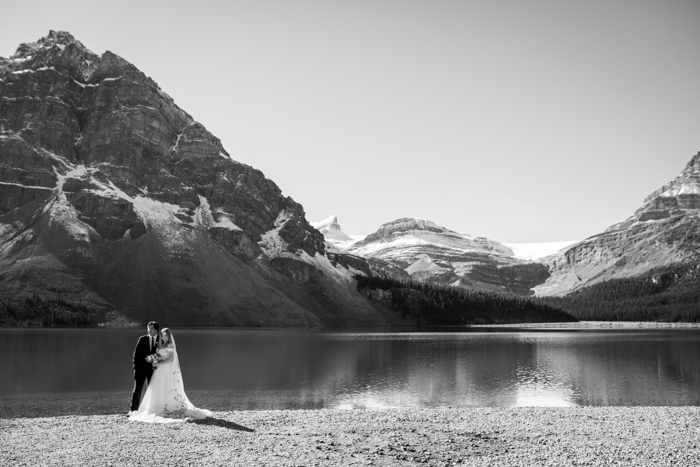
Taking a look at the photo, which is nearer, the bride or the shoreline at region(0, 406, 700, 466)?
the shoreline at region(0, 406, 700, 466)

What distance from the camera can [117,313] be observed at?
197 m

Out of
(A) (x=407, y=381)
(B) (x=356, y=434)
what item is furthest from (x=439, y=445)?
(A) (x=407, y=381)

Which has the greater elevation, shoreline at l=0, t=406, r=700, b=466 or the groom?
the groom

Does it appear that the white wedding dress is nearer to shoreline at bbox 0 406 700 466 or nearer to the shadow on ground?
the shadow on ground

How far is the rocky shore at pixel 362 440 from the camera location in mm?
22297

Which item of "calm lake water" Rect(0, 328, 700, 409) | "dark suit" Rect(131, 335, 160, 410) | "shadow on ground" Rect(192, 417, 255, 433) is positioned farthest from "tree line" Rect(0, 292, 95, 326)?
"shadow on ground" Rect(192, 417, 255, 433)

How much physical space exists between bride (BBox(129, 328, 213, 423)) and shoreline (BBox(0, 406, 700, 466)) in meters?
1.09

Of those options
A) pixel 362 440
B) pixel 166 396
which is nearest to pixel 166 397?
pixel 166 396

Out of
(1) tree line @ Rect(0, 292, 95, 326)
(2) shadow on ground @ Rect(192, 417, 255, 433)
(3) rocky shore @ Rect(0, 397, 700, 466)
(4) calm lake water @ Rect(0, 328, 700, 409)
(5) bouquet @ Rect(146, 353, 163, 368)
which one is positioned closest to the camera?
(3) rocky shore @ Rect(0, 397, 700, 466)

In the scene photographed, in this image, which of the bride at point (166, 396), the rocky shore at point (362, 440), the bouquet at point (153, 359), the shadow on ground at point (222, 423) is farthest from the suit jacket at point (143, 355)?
the shadow on ground at point (222, 423)

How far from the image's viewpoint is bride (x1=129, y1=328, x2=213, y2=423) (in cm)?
2992

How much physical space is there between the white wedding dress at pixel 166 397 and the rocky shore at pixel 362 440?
40.7 inches

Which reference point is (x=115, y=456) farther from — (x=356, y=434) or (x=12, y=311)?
(x=12, y=311)

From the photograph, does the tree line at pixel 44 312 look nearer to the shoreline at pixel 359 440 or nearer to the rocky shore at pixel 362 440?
the rocky shore at pixel 362 440
